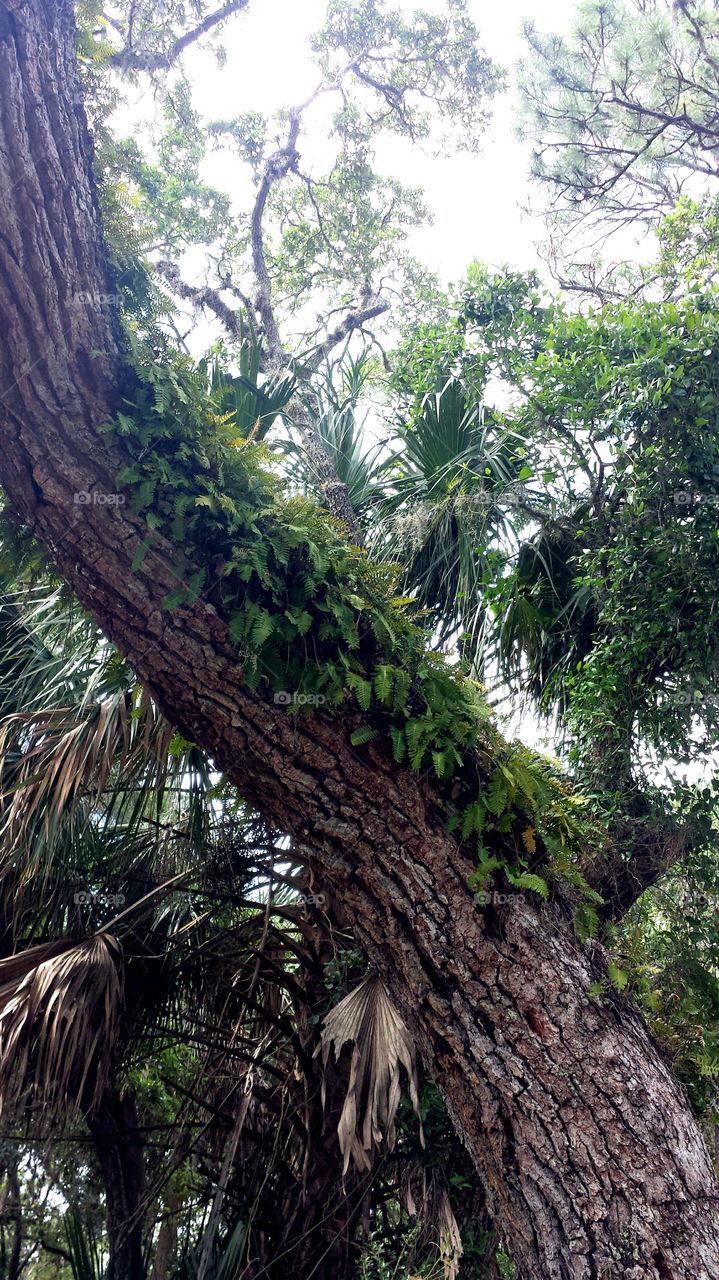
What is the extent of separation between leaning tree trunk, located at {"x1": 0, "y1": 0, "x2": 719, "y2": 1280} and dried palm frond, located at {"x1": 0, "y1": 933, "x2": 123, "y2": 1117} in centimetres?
175

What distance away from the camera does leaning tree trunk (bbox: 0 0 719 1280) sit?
2777mm

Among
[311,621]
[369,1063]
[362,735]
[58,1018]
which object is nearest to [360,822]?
[362,735]

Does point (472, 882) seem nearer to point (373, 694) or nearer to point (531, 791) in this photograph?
point (531, 791)

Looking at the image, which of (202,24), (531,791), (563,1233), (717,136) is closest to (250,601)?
(531,791)

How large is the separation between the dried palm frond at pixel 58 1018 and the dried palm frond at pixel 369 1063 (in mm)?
1164

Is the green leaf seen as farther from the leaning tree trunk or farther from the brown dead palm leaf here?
the brown dead palm leaf

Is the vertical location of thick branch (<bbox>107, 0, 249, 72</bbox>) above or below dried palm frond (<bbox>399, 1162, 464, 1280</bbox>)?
above

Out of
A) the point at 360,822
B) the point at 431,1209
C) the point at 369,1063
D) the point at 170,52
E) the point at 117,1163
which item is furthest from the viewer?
the point at 170,52

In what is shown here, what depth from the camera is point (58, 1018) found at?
401 centimetres

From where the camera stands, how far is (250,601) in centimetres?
329

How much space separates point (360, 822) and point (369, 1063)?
135cm

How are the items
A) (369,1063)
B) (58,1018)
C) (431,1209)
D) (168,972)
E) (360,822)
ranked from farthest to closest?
1. (168,972)
2. (431,1209)
3. (58,1018)
4. (369,1063)
5. (360,822)

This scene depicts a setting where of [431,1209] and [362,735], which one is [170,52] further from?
[431,1209]

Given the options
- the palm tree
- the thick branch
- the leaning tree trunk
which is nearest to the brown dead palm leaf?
the palm tree
